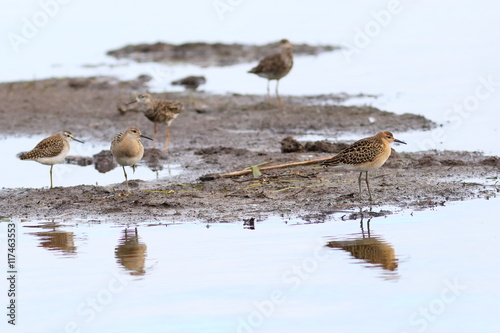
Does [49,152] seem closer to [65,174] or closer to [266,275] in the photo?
[65,174]

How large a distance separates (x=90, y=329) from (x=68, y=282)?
138 centimetres

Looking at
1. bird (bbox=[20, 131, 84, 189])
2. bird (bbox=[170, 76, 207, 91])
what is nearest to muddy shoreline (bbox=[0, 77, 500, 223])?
bird (bbox=[20, 131, 84, 189])

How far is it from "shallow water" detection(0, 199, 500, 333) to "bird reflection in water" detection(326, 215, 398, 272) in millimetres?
23

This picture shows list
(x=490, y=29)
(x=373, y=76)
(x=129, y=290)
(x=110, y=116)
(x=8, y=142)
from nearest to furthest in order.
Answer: (x=129, y=290) → (x=8, y=142) → (x=110, y=116) → (x=373, y=76) → (x=490, y=29)

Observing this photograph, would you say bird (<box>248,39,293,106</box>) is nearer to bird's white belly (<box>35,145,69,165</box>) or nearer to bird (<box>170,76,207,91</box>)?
bird (<box>170,76,207,91</box>)

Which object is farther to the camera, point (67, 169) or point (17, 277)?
point (67, 169)

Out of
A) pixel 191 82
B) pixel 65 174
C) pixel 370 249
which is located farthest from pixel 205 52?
pixel 370 249

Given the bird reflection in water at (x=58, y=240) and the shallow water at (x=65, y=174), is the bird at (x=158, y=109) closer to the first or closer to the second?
the shallow water at (x=65, y=174)

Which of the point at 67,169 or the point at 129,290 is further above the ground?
the point at 67,169

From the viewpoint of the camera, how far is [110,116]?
2202 centimetres

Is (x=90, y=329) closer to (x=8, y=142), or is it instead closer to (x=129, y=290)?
(x=129, y=290)

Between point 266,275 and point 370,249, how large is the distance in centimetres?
152

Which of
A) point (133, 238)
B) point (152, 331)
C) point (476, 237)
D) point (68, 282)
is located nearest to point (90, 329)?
point (152, 331)

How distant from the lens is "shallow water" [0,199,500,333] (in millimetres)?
8156
